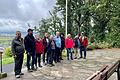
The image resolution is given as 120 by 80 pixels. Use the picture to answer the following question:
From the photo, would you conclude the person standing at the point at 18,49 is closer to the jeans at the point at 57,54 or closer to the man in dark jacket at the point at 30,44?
the man in dark jacket at the point at 30,44

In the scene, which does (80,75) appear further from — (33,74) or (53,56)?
(53,56)

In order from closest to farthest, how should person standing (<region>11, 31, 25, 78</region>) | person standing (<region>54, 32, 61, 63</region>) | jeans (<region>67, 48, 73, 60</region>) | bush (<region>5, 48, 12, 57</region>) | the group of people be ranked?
person standing (<region>11, 31, 25, 78</region>) < the group of people < person standing (<region>54, 32, 61, 63</region>) < jeans (<region>67, 48, 73, 60</region>) < bush (<region>5, 48, 12, 57</region>)

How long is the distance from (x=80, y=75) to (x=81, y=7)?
1287 inches

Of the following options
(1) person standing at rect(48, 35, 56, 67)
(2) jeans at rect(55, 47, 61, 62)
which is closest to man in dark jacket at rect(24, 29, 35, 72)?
(1) person standing at rect(48, 35, 56, 67)

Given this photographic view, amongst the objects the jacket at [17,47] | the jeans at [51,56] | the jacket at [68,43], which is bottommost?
the jeans at [51,56]

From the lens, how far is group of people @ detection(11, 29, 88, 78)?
13.6 metres

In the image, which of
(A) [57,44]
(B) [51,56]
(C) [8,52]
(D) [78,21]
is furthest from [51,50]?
(D) [78,21]

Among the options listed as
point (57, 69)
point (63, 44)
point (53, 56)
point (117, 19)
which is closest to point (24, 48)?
point (57, 69)

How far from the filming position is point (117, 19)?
3769cm

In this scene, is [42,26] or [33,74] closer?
[33,74]

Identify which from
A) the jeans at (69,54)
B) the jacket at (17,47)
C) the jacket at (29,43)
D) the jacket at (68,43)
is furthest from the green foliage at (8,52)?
the jacket at (17,47)

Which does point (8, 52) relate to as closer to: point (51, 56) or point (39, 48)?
point (51, 56)

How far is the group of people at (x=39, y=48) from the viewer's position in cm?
1356

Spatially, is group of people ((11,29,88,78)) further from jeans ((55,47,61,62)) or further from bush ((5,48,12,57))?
bush ((5,48,12,57))
